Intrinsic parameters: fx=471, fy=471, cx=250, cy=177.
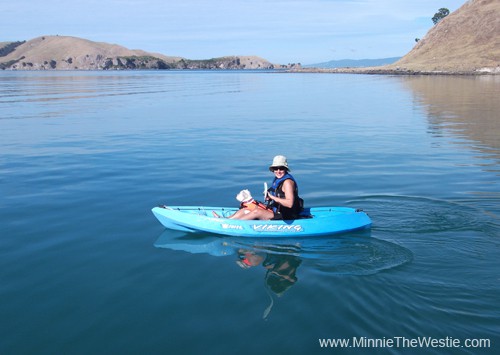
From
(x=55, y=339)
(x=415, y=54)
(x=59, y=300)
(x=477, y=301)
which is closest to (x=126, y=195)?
(x=59, y=300)

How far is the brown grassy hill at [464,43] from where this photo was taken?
369 feet

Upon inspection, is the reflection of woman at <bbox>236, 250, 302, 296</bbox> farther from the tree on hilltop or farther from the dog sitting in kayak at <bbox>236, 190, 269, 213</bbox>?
the tree on hilltop

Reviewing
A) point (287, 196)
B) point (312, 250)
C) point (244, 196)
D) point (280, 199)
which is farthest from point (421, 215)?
point (244, 196)

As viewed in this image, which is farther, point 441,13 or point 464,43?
point 441,13

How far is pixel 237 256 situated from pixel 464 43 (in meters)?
141

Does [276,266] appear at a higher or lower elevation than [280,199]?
lower

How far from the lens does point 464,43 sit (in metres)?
132

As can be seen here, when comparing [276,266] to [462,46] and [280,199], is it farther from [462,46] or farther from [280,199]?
[462,46]

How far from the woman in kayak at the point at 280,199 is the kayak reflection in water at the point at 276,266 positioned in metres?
1.23

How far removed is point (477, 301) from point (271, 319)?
3.74m

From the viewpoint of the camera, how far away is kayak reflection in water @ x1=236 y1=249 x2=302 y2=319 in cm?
952

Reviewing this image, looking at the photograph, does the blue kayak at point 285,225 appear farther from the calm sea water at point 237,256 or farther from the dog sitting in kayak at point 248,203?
the dog sitting in kayak at point 248,203

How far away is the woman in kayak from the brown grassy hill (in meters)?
106

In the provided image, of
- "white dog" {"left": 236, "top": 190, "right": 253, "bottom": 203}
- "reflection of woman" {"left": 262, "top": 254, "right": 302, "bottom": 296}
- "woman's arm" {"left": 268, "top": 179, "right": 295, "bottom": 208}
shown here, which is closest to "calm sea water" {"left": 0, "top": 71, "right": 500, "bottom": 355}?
"reflection of woman" {"left": 262, "top": 254, "right": 302, "bottom": 296}
